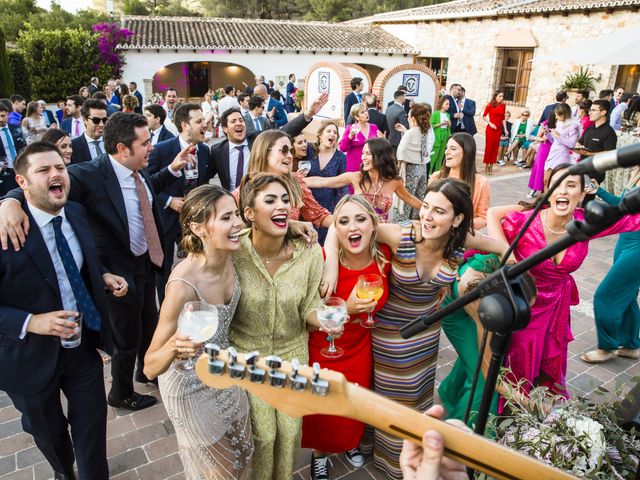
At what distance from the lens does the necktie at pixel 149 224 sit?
148 inches

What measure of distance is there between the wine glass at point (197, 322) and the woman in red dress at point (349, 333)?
0.99 meters

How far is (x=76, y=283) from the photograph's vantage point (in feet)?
9.20

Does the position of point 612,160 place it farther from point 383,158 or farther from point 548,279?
point 383,158

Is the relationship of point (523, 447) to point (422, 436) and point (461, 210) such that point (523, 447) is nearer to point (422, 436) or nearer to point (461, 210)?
point (422, 436)

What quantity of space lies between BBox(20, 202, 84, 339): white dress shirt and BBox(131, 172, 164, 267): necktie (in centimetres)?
92

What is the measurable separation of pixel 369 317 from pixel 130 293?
76.8 inches

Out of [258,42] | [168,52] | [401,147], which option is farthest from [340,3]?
[401,147]

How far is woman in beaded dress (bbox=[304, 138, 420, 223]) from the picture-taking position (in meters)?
5.11

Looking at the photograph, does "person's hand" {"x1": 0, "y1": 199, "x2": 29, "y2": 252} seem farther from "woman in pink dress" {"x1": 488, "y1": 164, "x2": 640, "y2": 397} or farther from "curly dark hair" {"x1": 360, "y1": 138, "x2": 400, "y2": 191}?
"curly dark hair" {"x1": 360, "y1": 138, "x2": 400, "y2": 191}

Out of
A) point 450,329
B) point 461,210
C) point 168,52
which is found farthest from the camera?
point 168,52

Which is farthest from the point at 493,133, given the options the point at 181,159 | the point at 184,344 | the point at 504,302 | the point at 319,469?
the point at 504,302

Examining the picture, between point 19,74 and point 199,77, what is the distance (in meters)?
15.8

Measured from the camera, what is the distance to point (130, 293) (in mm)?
3697

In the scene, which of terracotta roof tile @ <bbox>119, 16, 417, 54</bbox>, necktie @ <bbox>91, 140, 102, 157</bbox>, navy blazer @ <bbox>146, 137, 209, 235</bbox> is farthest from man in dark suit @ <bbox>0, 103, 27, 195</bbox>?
terracotta roof tile @ <bbox>119, 16, 417, 54</bbox>
